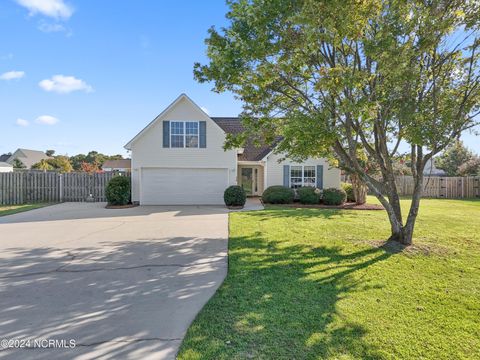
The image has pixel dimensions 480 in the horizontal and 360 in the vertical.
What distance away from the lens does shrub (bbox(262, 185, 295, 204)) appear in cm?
1616

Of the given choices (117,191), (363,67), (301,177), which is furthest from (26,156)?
(363,67)

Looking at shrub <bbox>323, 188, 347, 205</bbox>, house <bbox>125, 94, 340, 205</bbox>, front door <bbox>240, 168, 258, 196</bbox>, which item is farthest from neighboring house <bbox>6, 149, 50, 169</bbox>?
shrub <bbox>323, 188, 347, 205</bbox>

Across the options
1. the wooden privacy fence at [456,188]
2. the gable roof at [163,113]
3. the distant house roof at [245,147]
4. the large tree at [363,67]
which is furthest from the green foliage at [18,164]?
the wooden privacy fence at [456,188]

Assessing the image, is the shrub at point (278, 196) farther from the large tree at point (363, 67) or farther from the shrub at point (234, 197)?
the large tree at point (363, 67)

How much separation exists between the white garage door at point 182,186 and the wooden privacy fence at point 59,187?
11.0 ft

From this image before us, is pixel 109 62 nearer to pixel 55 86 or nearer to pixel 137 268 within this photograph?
pixel 55 86

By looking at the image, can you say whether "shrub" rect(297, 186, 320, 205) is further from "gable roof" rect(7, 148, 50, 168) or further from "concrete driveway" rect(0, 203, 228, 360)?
"gable roof" rect(7, 148, 50, 168)

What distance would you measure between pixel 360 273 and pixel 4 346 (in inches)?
213

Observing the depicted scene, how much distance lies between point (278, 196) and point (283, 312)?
12.5 m

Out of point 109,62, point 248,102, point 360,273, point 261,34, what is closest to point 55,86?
point 109,62

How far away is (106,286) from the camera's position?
463cm

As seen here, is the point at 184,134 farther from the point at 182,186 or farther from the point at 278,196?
the point at 278,196

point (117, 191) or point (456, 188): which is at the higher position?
point (117, 191)

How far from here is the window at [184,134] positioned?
1595cm
